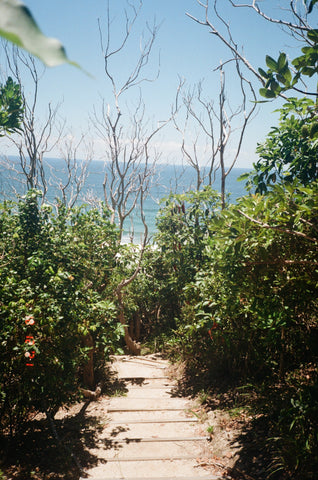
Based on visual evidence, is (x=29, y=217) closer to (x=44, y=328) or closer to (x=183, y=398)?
(x=44, y=328)

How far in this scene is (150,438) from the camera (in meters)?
4.73

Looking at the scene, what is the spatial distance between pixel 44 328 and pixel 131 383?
12.5ft

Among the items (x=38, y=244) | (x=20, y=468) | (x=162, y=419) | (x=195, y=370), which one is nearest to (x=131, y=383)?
(x=195, y=370)

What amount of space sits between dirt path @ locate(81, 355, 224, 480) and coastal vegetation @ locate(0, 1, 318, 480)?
2.08 ft

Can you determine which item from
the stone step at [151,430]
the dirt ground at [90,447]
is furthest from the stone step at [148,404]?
the stone step at [151,430]

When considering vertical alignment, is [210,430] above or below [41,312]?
below

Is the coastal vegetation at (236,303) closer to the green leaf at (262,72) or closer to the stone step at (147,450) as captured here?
the green leaf at (262,72)

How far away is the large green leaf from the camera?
341 mm

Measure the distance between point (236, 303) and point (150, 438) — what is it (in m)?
2.45

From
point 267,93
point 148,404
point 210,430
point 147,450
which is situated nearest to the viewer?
point 267,93

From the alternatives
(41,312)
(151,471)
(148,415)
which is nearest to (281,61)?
(41,312)

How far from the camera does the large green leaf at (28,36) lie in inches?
13.4

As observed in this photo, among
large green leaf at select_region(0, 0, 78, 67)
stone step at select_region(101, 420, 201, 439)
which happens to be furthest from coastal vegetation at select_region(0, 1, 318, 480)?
large green leaf at select_region(0, 0, 78, 67)

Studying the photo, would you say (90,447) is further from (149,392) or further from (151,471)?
(149,392)
